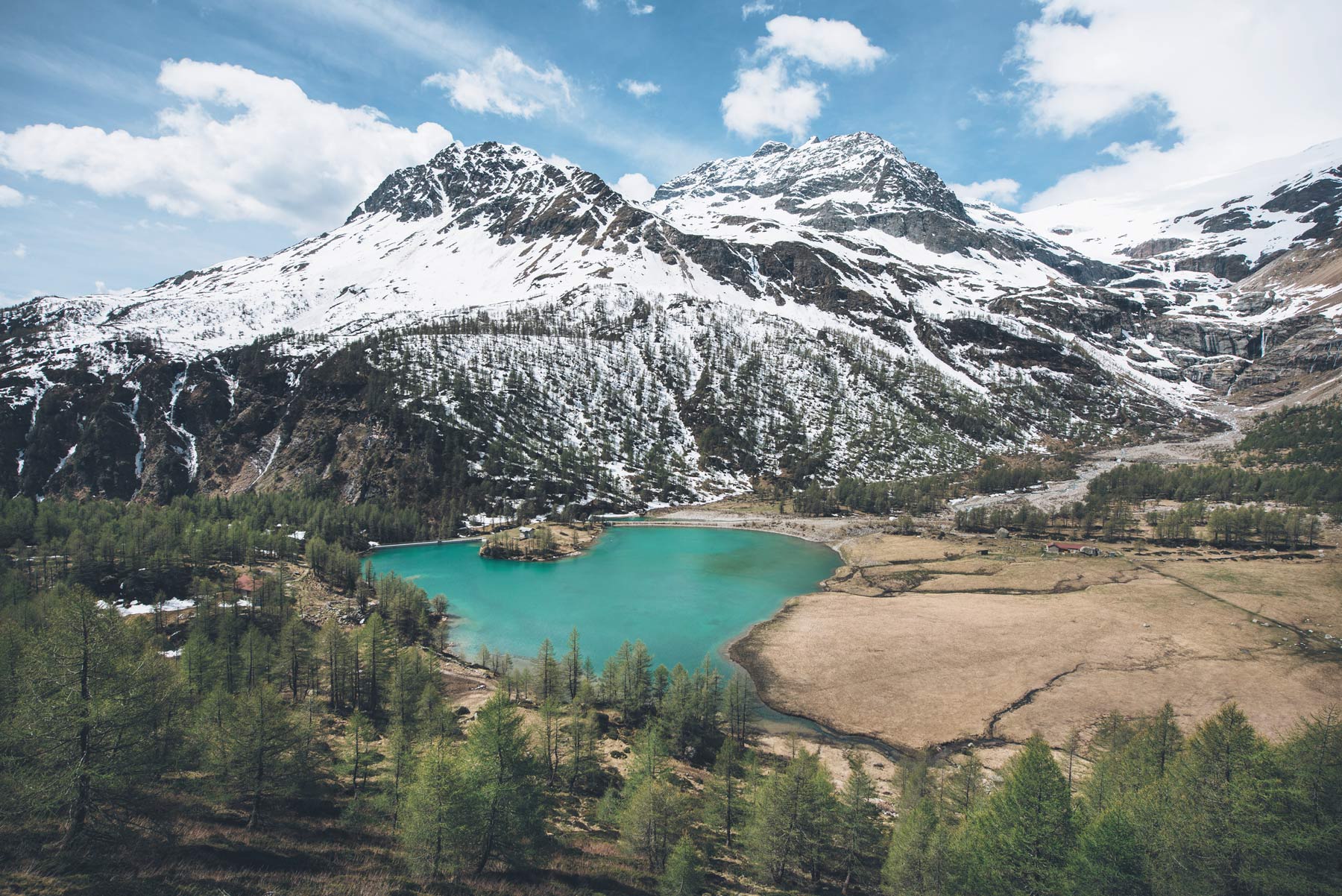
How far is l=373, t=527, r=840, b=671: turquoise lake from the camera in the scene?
67438 mm

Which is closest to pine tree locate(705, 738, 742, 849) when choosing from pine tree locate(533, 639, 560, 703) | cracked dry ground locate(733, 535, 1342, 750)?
cracked dry ground locate(733, 535, 1342, 750)

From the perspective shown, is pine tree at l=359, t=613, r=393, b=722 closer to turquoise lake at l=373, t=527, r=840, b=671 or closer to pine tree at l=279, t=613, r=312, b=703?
pine tree at l=279, t=613, r=312, b=703

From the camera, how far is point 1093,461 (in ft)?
644

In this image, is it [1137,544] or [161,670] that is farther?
[1137,544]

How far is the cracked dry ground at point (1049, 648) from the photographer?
4628cm

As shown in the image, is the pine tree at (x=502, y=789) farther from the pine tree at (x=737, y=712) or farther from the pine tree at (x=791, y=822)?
the pine tree at (x=737, y=712)

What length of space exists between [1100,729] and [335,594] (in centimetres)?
8525

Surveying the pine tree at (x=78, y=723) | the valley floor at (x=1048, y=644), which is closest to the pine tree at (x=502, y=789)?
the pine tree at (x=78, y=723)

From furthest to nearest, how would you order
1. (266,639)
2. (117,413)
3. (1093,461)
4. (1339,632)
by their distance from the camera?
(1093,461), (117,413), (1339,632), (266,639)

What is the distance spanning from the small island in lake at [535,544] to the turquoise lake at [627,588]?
2.59m

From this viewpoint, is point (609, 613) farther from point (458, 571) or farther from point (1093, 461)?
point (1093, 461)

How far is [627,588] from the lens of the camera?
292 feet

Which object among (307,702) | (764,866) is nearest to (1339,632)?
(764,866)

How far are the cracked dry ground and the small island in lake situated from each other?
2083 inches
